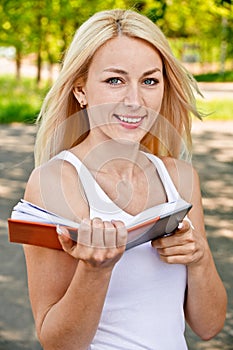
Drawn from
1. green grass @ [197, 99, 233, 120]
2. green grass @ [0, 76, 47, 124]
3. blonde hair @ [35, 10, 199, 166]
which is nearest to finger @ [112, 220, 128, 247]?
blonde hair @ [35, 10, 199, 166]

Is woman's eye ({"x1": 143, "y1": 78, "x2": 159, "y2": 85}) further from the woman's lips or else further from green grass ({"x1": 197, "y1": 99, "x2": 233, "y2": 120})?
green grass ({"x1": 197, "y1": 99, "x2": 233, "y2": 120})

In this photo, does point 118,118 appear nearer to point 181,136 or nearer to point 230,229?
point 181,136

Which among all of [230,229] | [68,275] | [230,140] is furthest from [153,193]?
[230,140]

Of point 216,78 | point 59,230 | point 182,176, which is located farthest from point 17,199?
point 216,78

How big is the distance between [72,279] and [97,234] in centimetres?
22

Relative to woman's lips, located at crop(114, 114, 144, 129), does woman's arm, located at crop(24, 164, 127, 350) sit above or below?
below

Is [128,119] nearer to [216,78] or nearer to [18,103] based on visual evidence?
[18,103]

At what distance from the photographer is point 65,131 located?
69.2 inches

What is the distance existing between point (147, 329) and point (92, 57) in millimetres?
604

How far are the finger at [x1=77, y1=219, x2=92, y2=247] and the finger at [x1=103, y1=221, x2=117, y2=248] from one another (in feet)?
0.09

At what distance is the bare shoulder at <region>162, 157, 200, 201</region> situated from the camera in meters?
1.77

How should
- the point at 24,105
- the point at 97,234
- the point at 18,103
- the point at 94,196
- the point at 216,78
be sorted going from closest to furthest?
the point at 97,234 → the point at 94,196 → the point at 24,105 → the point at 18,103 → the point at 216,78

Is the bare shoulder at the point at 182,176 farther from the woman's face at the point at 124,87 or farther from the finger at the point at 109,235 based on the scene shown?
the finger at the point at 109,235

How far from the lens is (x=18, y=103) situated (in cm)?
1424
